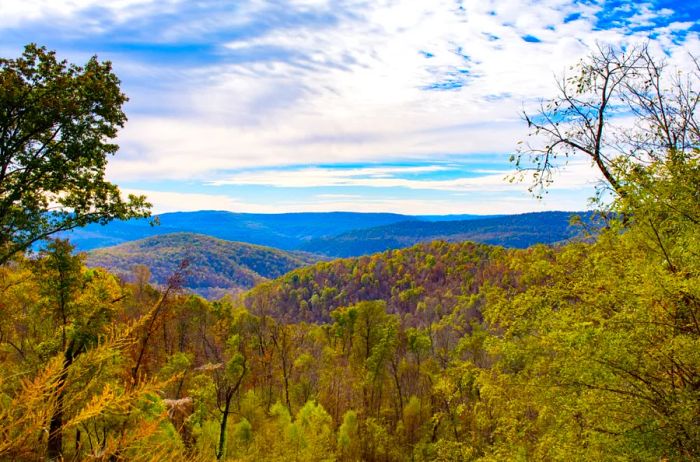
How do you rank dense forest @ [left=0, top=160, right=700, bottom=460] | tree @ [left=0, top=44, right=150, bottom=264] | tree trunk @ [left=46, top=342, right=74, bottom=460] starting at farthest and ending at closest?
tree @ [left=0, top=44, right=150, bottom=264] < dense forest @ [left=0, top=160, right=700, bottom=460] < tree trunk @ [left=46, top=342, right=74, bottom=460]

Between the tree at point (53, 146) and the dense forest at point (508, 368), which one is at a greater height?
the tree at point (53, 146)

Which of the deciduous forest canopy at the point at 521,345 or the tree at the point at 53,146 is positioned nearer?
the deciduous forest canopy at the point at 521,345

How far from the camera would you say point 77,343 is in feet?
38.8

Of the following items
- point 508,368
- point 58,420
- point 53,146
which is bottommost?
point 508,368

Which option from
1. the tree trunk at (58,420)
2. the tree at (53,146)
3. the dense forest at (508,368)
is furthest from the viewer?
the tree at (53,146)

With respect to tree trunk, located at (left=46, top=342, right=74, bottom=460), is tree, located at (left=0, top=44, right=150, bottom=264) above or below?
above

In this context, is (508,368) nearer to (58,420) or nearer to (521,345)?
(521,345)

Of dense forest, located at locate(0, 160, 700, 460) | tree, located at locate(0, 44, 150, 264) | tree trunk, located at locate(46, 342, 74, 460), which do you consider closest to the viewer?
tree trunk, located at locate(46, 342, 74, 460)

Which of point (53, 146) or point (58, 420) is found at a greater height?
point (53, 146)

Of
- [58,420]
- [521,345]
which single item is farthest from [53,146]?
[521,345]

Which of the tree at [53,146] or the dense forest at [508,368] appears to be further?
the tree at [53,146]

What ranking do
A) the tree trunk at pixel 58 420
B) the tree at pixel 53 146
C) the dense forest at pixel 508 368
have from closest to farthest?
the tree trunk at pixel 58 420
the dense forest at pixel 508 368
the tree at pixel 53 146

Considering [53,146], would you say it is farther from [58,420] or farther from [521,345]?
[521,345]

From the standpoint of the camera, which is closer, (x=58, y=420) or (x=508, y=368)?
(x=58, y=420)
